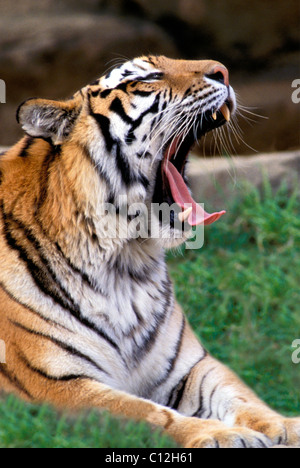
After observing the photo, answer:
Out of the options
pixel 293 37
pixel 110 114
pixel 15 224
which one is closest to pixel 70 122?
pixel 110 114

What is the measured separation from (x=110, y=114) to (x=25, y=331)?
692mm

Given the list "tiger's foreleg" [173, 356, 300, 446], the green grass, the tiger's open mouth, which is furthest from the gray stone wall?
"tiger's foreleg" [173, 356, 300, 446]

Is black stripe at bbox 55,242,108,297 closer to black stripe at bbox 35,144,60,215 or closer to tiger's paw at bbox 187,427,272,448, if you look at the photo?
black stripe at bbox 35,144,60,215

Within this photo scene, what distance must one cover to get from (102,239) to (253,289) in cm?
148

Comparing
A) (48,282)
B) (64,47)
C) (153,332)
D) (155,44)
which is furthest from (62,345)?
(155,44)

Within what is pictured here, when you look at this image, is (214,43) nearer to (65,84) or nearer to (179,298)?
(65,84)

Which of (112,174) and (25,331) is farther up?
(112,174)

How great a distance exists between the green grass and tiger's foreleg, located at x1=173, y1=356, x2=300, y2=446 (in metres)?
0.42

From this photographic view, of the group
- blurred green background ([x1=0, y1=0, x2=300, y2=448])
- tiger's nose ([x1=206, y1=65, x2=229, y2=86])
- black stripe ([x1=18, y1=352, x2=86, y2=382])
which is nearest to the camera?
black stripe ([x1=18, y1=352, x2=86, y2=382])

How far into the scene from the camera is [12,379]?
2.21m

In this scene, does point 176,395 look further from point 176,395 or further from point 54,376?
point 54,376

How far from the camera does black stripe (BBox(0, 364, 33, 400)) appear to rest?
2189 millimetres

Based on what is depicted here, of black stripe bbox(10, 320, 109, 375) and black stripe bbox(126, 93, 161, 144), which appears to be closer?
black stripe bbox(10, 320, 109, 375)

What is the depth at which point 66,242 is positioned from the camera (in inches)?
88.7
